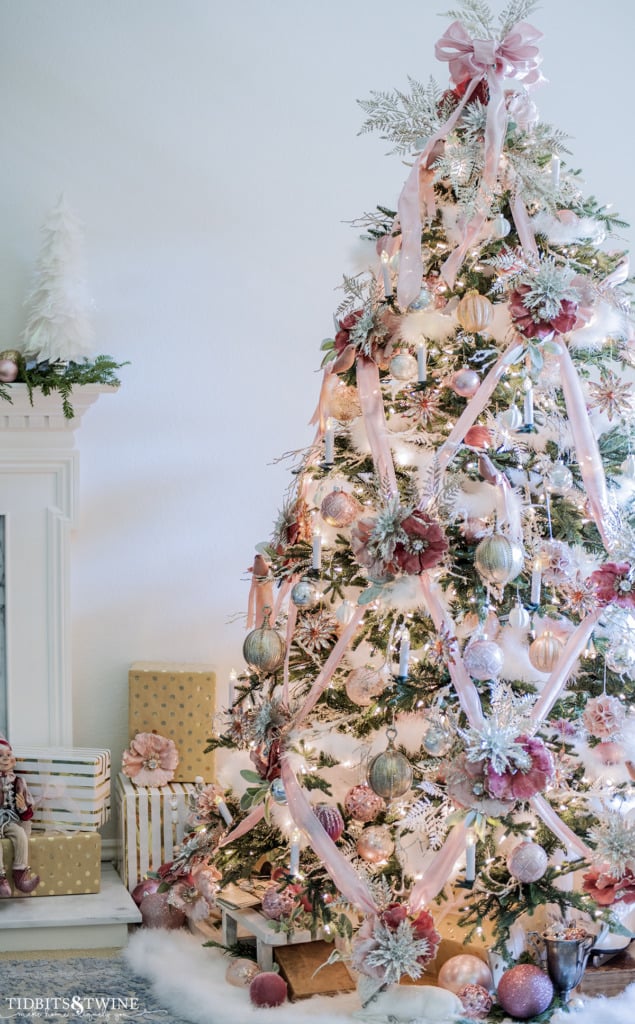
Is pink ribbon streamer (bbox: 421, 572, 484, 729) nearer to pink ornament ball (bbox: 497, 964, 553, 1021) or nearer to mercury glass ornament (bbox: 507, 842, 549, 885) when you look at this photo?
mercury glass ornament (bbox: 507, 842, 549, 885)

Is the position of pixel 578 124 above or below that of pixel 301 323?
above

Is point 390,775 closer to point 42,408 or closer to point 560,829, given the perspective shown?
point 560,829

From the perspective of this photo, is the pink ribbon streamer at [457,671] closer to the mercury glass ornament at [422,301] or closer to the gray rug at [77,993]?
the mercury glass ornament at [422,301]

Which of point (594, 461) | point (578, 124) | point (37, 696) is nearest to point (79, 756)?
point (37, 696)

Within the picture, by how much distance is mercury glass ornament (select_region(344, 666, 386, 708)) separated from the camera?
2.64 metres

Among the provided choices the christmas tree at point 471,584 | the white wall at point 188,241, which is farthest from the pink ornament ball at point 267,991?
the white wall at point 188,241

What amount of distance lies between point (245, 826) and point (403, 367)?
1.29m

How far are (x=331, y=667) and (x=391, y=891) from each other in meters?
0.55

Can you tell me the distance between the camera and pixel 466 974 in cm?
254

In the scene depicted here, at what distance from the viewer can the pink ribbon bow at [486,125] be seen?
2.60 metres

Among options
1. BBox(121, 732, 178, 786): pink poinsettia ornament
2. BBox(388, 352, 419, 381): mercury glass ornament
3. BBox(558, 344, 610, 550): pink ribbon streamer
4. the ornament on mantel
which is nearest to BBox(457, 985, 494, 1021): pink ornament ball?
BBox(558, 344, 610, 550): pink ribbon streamer

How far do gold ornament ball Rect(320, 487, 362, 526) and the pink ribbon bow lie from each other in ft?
1.65

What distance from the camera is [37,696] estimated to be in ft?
11.5

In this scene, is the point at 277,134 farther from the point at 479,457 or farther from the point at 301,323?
the point at 479,457
